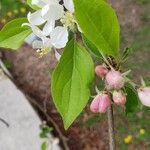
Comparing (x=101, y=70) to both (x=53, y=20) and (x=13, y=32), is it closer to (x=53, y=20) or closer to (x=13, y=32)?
(x=53, y=20)

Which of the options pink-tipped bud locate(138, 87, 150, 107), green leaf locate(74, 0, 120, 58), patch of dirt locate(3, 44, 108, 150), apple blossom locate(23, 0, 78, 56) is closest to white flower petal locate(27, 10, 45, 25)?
apple blossom locate(23, 0, 78, 56)

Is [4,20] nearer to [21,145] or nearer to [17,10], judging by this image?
[17,10]

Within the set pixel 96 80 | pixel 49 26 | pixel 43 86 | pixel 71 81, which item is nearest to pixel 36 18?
pixel 49 26

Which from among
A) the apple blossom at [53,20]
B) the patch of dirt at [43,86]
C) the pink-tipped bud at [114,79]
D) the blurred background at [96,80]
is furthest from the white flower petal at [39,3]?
the patch of dirt at [43,86]

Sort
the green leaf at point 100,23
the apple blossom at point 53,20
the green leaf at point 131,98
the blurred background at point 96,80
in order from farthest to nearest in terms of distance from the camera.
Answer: the blurred background at point 96,80, the green leaf at point 131,98, the apple blossom at point 53,20, the green leaf at point 100,23

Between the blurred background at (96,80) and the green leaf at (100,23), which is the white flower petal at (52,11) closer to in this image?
the green leaf at (100,23)

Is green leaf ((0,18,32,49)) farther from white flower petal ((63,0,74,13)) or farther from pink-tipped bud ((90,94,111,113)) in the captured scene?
pink-tipped bud ((90,94,111,113))

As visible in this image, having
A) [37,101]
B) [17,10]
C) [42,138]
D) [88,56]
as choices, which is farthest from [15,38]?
[17,10]
